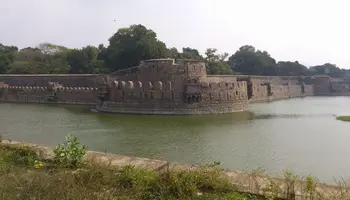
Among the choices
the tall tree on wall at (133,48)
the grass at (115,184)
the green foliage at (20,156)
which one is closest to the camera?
the grass at (115,184)

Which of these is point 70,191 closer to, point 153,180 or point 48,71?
point 153,180

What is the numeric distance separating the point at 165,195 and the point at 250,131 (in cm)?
1387

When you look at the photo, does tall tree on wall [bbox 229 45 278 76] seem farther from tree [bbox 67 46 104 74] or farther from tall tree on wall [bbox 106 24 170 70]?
tree [bbox 67 46 104 74]

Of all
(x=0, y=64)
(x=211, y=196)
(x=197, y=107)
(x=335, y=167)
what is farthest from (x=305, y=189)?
(x=0, y=64)

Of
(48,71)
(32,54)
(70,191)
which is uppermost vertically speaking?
(32,54)

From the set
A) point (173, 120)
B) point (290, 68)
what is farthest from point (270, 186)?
point (290, 68)

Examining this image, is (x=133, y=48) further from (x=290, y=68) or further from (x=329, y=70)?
(x=329, y=70)

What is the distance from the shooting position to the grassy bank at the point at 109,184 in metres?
3.01

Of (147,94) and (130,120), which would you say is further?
(147,94)

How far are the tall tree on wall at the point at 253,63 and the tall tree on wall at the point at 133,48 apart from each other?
3059cm

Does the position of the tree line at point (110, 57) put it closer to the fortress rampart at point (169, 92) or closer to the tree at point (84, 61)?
the tree at point (84, 61)

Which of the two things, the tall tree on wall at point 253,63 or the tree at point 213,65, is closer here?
the tree at point 213,65

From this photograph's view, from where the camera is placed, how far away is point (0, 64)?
46844mm

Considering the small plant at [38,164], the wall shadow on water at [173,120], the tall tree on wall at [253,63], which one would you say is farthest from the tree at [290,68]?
the small plant at [38,164]
